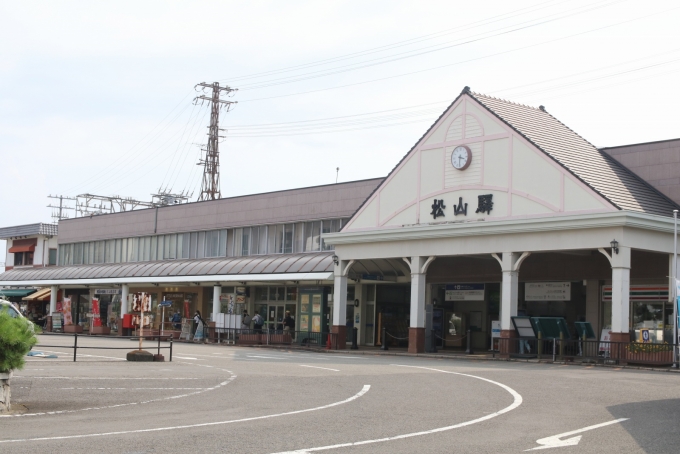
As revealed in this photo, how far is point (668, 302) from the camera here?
31.8 m

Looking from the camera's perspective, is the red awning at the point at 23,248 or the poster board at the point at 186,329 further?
the red awning at the point at 23,248

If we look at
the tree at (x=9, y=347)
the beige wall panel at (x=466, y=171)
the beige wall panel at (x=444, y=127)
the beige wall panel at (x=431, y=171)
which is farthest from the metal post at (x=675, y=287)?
the tree at (x=9, y=347)

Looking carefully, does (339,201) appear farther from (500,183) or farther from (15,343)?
(15,343)

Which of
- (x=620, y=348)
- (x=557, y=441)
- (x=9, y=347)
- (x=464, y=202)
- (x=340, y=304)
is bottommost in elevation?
(x=557, y=441)

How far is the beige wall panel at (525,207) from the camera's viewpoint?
31.8 meters

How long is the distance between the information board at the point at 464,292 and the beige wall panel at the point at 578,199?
8.92 m

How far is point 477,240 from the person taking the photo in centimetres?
3372

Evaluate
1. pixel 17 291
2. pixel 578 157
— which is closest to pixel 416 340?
pixel 578 157

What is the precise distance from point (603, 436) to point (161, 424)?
5914 mm

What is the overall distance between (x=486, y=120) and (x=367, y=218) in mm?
7336

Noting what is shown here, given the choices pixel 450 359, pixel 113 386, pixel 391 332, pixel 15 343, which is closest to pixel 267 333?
pixel 391 332

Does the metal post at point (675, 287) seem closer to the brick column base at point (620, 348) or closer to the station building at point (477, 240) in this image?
the station building at point (477, 240)

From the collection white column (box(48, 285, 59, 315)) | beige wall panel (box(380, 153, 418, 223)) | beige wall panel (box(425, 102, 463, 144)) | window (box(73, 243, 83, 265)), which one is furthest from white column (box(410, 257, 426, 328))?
window (box(73, 243, 83, 265))

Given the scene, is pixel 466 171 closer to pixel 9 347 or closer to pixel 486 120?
pixel 486 120
